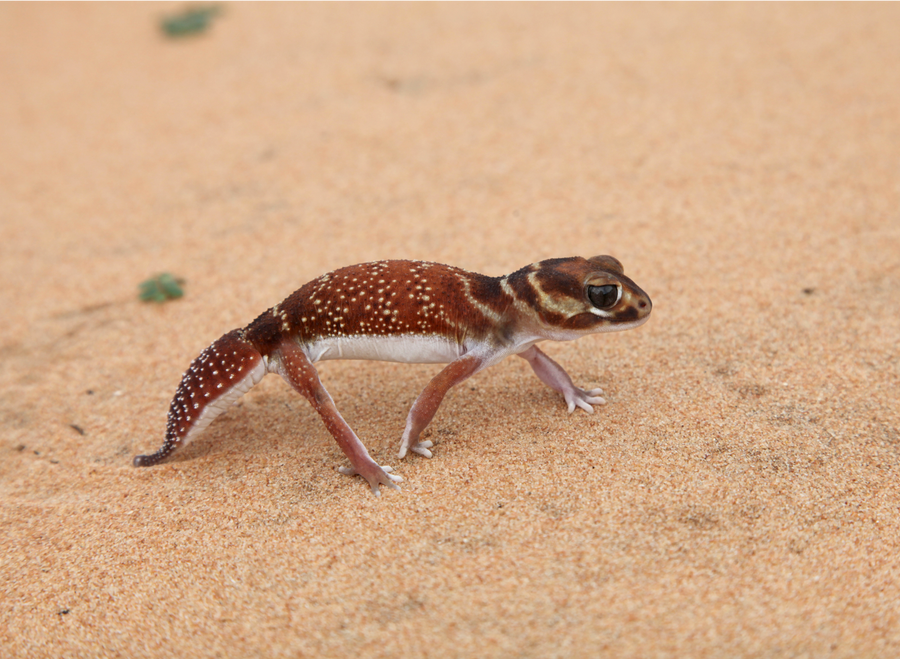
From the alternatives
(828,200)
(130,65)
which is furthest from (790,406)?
(130,65)

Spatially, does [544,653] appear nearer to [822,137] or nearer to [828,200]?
[828,200]

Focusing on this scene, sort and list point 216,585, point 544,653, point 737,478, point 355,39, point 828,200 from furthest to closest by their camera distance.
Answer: point 355,39
point 828,200
point 737,478
point 216,585
point 544,653

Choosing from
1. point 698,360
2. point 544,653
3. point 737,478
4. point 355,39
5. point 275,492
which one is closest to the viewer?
point 544,653

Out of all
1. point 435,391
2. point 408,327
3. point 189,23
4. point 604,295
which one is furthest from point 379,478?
point 189,23

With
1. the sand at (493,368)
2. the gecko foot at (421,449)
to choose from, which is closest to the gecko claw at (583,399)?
the sand at (493,368)

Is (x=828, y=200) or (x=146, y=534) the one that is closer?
(x=146, y=534)

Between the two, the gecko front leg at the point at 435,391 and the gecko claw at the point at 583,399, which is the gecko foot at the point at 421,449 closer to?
the gecko front leg at the point at 435,391

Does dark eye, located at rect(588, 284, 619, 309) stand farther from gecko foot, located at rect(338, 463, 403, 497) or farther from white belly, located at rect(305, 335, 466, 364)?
gecko foot, located at rect(338, 463, 403, 497)

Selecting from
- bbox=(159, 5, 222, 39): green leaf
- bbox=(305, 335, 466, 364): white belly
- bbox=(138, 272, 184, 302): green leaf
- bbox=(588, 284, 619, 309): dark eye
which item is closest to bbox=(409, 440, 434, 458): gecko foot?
bbox=(305, 335, 466, 364): white belly
